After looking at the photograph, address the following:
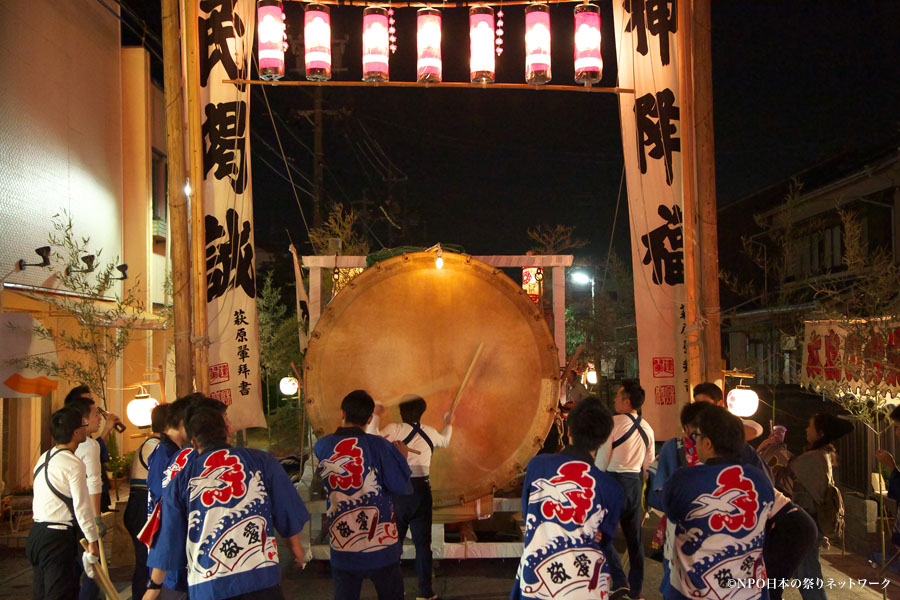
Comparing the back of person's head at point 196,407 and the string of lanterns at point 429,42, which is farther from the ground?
the string of lanterns at point 429,42

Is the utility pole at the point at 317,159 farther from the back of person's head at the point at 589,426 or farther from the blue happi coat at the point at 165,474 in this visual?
the back of person's head at the point at 589,426

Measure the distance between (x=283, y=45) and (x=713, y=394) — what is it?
451 centimetres

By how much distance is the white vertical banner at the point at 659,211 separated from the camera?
5957 mm

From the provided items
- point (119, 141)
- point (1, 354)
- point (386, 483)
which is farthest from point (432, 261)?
point (119, 141)

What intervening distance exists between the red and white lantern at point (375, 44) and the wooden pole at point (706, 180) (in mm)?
2585

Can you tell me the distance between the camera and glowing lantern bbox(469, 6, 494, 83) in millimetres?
6367

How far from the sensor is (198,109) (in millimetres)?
5906

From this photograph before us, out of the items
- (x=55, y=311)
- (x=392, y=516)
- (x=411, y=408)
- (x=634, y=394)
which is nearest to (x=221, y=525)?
(x=392, y=516)

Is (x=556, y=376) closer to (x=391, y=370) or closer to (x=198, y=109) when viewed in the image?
(x=391, y=370)

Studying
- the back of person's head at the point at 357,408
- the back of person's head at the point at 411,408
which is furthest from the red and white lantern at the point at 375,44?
the back of person's head at the point at 357,408

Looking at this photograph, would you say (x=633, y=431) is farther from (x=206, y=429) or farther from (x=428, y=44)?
(x=428, y=44)

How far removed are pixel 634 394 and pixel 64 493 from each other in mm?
3969

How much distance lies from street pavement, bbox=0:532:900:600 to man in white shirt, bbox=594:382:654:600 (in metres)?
0.64

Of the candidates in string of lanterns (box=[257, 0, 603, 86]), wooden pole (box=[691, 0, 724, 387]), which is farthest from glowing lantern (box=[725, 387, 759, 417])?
string of lanterns (box=[257, 0, 603, 86])
